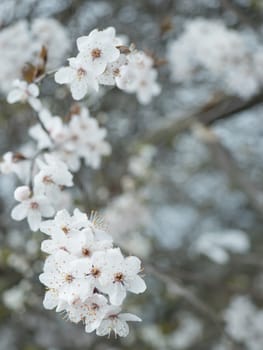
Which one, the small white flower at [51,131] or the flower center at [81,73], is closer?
the flower center at [81,73]

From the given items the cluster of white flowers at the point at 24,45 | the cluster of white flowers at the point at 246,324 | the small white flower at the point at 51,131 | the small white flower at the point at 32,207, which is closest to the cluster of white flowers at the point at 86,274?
the small white flower at the point at 32,207

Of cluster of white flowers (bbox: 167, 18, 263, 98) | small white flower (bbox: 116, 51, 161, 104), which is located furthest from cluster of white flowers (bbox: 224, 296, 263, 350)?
small white flower (bbox: 116, 51, 161, 104)

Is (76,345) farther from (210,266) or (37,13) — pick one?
(37,13)

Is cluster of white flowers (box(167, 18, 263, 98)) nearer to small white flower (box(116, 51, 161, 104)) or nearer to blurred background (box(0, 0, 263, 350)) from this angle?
blurred background (box(0, 0, 263, 350))

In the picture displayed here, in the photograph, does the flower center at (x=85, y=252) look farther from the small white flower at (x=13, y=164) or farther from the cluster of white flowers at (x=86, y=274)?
the small white flower at (x=13, y=164)

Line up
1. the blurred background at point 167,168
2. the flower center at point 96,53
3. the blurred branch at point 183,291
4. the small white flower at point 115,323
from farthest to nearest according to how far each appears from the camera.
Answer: the blurred background at point 167,168 < the blurred branch at point 183,291 < the flower center at point 96,53 < the small white flower at point 115,323

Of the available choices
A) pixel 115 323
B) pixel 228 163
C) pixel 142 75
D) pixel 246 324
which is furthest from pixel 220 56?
pixel 115 323

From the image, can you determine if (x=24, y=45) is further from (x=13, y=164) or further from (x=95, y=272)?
(x=95, y=272)
